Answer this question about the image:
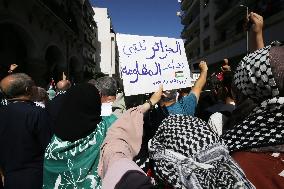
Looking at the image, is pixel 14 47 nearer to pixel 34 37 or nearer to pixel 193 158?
pixel 34 37

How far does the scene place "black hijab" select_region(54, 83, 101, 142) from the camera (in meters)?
2.14

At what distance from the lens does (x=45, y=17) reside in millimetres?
19312

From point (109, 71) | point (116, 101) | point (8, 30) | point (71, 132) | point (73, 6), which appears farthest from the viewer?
point (109, 71)

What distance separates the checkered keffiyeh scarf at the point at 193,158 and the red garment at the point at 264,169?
0.18ft

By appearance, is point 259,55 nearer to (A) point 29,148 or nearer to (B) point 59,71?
(A) point 29,148

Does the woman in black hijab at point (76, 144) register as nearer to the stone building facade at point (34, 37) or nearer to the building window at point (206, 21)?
the stone building facade at point (34, 37)

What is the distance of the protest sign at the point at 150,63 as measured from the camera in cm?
302

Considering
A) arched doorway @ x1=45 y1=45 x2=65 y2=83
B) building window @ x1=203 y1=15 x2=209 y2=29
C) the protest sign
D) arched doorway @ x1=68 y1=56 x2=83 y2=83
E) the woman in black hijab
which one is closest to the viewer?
the woman in black hijab

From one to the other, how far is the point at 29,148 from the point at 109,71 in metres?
56.9

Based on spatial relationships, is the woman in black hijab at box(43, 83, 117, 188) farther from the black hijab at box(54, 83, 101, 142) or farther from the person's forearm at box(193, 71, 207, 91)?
the person's forearm at box(193, 71, 207, 91)

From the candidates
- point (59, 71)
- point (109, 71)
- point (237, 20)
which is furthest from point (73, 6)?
point (109, 71)

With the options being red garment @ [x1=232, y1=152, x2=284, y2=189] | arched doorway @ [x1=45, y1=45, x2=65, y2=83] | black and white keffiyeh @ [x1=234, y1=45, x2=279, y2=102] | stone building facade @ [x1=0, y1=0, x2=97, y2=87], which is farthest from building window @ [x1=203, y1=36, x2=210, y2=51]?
red garment @ [x1=232, y1=152, x2=284, y2=189]

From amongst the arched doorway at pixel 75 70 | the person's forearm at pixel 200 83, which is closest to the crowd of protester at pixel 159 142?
the person's forearm at pixel 200 83

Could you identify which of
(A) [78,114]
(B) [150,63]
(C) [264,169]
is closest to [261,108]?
(C) [264,169]
